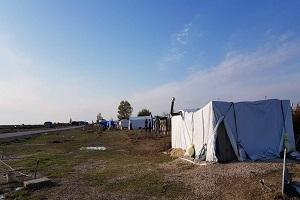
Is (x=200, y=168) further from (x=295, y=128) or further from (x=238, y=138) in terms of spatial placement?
(x=295, y=128)

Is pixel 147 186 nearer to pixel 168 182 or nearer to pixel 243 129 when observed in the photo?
pixel 168 182

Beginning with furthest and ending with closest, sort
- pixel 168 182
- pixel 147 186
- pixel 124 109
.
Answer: pixel 124 109 → pixel 168 182 → pixel 147 186

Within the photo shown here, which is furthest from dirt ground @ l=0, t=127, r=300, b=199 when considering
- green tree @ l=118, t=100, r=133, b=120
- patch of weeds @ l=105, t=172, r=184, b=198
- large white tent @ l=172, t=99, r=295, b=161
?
green tree @ l=118, t=100, r=133, b=120

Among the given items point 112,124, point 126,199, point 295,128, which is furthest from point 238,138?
point 112,124

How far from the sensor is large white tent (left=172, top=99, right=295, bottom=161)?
18266mm

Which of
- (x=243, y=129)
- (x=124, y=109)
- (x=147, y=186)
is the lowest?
(x=147, y=186)

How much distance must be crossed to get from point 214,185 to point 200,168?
11.9 feet

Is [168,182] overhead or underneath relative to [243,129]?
Result: underneath

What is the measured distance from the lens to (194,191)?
492 inches

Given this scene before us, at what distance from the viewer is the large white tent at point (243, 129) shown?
18.3m

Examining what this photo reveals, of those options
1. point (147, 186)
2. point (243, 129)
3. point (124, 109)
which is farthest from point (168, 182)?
point (124, 109)

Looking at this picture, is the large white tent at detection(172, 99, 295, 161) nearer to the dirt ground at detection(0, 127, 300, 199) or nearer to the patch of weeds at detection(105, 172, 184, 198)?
the dirt ground at detection(0, 127, 300, 199)

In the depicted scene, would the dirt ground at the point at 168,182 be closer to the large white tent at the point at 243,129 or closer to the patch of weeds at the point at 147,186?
the patch of weeds at the point at 147,186

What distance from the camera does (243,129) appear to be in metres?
18.8
